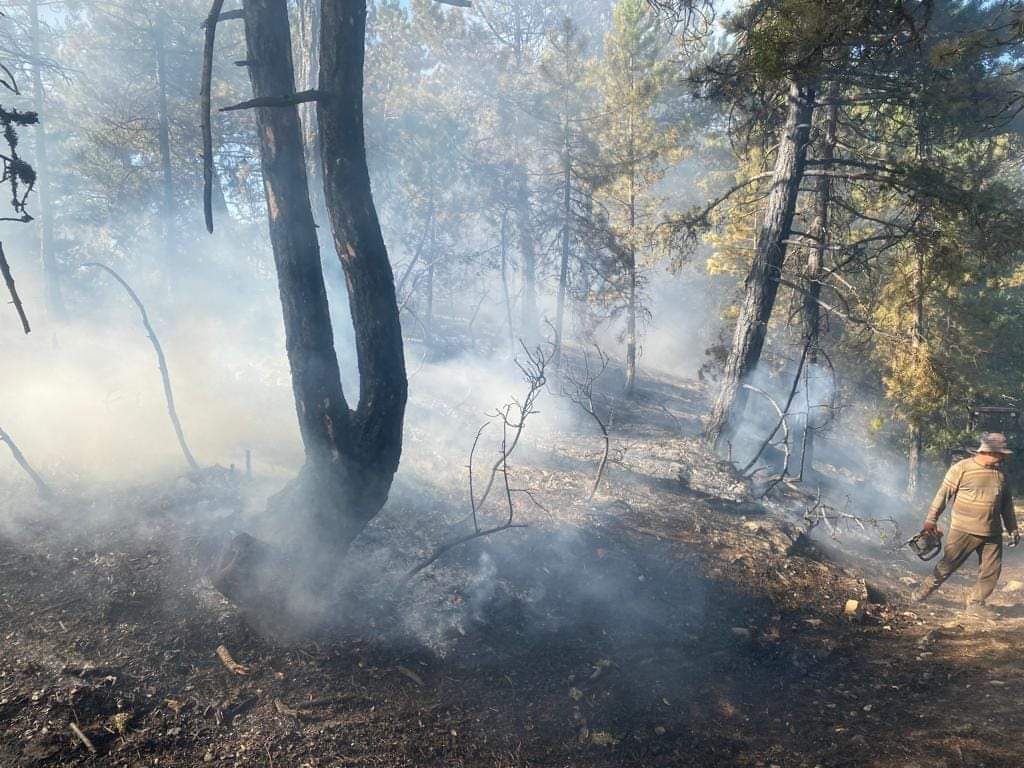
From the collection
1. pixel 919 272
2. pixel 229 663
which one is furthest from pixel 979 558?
pixel 229 663

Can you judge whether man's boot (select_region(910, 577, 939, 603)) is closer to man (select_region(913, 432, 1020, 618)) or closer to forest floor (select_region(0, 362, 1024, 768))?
man (select_region(913, 432, 1020, 618))

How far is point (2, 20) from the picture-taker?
A: 19438 millimetres

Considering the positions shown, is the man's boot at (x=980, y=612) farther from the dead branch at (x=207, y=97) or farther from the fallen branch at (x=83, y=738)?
the dead branch at (x=207, y=97)

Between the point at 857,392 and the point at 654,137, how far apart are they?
399 inches

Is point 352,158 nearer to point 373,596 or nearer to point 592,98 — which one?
point 373,596

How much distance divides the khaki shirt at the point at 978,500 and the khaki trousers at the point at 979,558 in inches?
3.5

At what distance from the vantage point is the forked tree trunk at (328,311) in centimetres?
532

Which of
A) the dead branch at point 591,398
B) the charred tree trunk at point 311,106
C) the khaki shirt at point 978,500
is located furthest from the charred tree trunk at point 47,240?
the khaki shirt at point 978,500

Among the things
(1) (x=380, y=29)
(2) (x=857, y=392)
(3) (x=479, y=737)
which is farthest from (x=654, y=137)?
(3) (x=479, y=737)

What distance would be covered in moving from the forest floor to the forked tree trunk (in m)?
0.81

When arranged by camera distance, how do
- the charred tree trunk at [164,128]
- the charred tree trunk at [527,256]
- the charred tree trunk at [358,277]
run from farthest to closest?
the charred tree trunk at [527,256], the charred tree trunk at [164,128], the charred tree trunk at [358,277]

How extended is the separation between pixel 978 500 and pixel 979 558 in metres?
0.73

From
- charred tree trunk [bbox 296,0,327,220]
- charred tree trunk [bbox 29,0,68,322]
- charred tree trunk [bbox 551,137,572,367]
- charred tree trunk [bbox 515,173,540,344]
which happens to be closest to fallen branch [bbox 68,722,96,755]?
charred tree trunk [bbox 296,0,327,220]

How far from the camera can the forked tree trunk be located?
5.32 m
